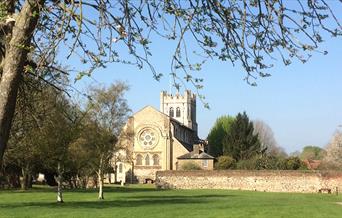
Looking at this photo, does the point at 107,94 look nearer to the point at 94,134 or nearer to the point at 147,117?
the point at 94,134

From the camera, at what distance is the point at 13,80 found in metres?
4.73

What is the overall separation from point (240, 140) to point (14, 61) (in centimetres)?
8455

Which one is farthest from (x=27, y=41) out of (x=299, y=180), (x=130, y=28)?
(x=299, y=180)

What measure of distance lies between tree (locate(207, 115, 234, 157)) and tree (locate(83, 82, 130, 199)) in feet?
235

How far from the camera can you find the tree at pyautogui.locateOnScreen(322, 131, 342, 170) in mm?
71069

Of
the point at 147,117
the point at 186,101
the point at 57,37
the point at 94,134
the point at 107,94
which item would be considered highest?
the point at 186,101

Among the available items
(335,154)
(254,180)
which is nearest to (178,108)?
(335,154)

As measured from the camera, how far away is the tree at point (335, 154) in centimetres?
7107

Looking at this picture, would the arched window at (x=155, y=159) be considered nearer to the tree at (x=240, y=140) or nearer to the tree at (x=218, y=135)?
the tree at (x=240, y=140)

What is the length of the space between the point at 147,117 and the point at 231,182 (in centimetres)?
3555

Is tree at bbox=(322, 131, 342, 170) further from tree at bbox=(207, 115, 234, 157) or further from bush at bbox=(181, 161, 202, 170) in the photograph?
tree at bbox=(207, 115, 234, 157)

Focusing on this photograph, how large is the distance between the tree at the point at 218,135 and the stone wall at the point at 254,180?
160 feet

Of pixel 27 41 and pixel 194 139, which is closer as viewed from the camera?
pixel 27 41

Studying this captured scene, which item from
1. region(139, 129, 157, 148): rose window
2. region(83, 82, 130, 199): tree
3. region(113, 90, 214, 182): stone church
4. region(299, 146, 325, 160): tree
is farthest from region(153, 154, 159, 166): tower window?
region(83, 82, 130, 199): tree
